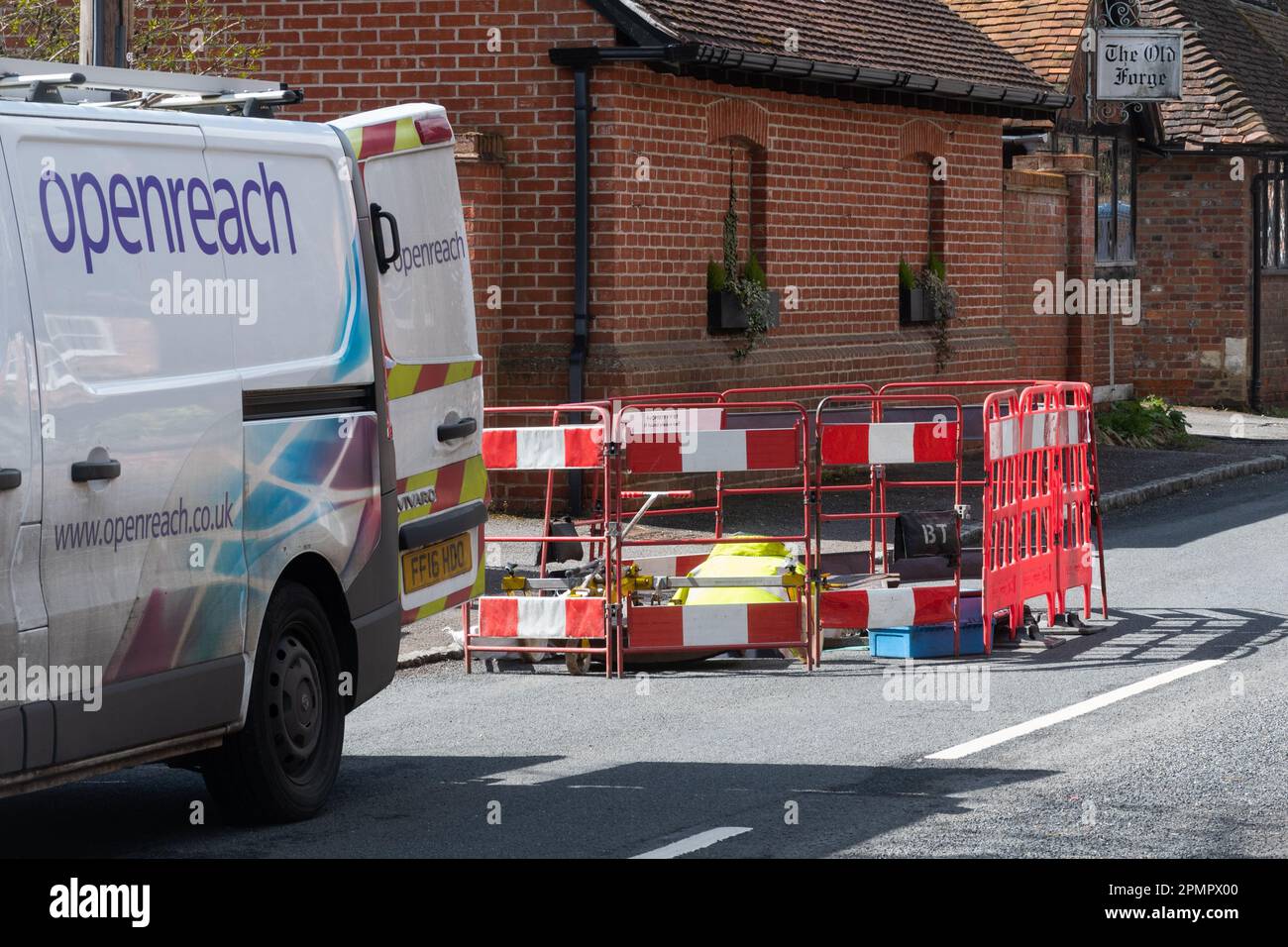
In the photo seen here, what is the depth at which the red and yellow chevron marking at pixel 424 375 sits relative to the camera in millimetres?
8469

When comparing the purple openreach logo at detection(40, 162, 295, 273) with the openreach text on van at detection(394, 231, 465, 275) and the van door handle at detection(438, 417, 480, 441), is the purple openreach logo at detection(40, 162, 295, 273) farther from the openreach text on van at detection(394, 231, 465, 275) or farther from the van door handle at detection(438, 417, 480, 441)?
the van door handle at detection(438, 417, 480, 441)

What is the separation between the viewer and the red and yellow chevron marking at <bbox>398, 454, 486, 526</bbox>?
8559 millimetres

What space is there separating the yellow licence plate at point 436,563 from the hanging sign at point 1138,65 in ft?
75.9

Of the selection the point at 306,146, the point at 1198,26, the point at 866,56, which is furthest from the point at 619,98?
the point at 1198,26

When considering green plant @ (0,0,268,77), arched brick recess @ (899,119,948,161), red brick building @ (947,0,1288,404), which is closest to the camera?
green plant @ (0,0,268,77)

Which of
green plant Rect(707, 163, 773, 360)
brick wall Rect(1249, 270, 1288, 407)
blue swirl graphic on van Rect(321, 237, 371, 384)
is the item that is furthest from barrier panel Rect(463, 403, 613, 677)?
brick wall Rect(1249, 270, 1288, 407)

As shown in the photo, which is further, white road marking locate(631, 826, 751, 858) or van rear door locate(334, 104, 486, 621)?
van rear door locate(334, 104, 486, 621)

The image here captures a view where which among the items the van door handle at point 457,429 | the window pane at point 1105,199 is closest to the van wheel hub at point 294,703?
the van door handle at point 457,429

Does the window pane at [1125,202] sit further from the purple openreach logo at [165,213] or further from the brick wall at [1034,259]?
the purple openreach logo at [165,213]

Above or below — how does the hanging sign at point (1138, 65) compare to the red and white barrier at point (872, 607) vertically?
above

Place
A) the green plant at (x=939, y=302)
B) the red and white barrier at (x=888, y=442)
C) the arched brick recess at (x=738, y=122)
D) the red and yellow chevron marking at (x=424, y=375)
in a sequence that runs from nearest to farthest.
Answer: the red and yellow chevron marking at (x=424, y=375) < the red and white barrier at (x=888, y=442) < the arched brick recess at (x=738, y=122) < the green plant at (x=939, y=302)

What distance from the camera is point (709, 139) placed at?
64.0 ft

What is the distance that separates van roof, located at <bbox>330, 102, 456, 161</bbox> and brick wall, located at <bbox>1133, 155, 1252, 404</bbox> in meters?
25.5

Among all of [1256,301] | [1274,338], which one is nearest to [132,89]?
[1256,301]
